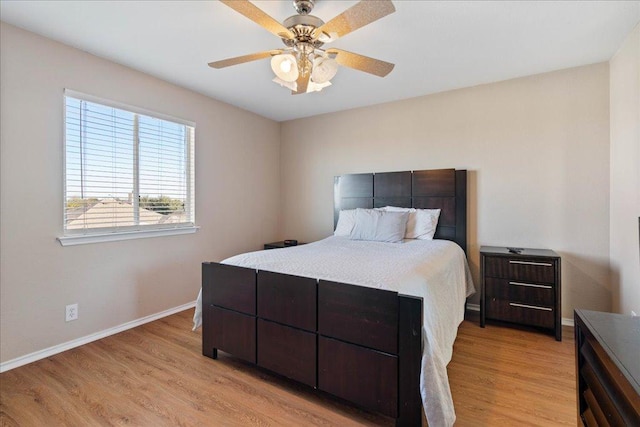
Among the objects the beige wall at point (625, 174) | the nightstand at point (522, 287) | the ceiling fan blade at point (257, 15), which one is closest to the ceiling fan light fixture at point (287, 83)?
the ceiling fan blade at point (257, 15)

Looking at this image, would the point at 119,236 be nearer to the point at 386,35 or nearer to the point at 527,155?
the point at 386,35

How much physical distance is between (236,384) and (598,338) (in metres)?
1.89

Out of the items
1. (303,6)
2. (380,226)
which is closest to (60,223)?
(303,6)

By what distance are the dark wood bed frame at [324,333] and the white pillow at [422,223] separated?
5.79ft

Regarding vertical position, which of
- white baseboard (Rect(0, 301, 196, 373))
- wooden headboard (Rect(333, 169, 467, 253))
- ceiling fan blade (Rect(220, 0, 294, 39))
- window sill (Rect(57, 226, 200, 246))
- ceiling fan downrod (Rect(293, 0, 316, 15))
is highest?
ceiling fan downrod (Rect(293, 0, 316, 15))

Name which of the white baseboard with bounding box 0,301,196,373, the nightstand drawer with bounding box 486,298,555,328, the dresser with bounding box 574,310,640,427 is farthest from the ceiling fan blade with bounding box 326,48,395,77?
the white baseboard with bounding box 0,301,196,373

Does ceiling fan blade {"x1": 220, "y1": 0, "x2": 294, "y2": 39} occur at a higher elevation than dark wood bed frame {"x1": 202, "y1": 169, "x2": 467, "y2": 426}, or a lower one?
higher

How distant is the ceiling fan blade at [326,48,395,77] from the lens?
1.85 metres

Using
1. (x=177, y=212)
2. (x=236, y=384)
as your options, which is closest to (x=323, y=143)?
(x=177, y=212)

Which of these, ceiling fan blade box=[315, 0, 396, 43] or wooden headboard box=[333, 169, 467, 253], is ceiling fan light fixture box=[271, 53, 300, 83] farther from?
wooden headboard box=[333, 169, 467, 253]

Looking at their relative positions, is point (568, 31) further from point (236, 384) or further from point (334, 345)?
point (236, 384)

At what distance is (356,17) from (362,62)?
44 cm

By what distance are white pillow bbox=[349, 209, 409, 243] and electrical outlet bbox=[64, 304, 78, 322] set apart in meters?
2.55

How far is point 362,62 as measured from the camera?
1910 mm
